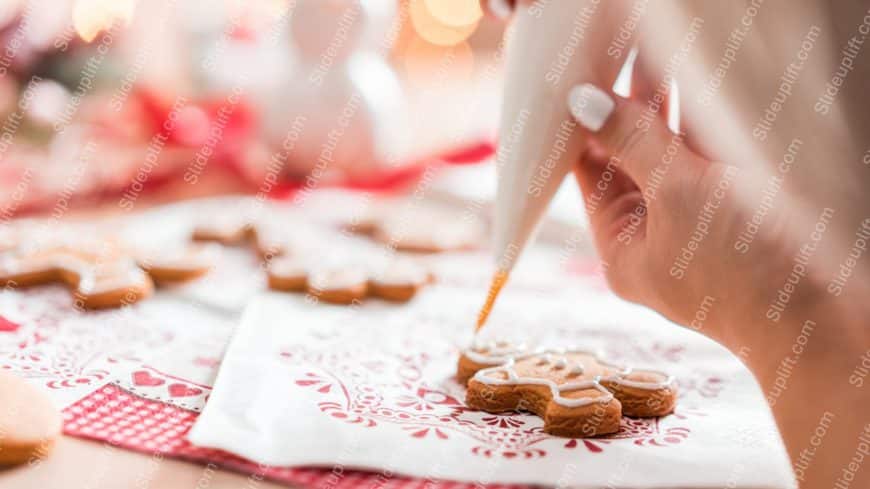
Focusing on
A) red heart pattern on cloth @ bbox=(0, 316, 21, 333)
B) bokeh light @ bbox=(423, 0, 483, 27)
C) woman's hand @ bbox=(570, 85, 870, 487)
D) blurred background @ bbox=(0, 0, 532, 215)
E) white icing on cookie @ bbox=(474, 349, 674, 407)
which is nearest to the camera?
woman's hand @ bbox=(570, 85, 870, 487)

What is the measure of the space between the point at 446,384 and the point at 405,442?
12 cm

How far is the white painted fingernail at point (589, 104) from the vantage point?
1.77 ft

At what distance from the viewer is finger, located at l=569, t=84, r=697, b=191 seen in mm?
533

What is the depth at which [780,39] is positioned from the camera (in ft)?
1.53

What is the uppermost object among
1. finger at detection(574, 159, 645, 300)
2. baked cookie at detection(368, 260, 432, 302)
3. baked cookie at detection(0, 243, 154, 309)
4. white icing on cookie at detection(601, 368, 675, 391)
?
finger at detection(574, 159, 645, 300)

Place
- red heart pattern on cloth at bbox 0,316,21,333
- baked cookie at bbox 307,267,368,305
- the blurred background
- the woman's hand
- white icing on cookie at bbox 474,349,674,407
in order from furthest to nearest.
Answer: the blurred background → baked cookie at bbox 307,267,368,305 → red heart pattern on cloth at bbox 0,316,21,333 → white icing on cookie at bbox 474,349,674,407 → the woman's hand

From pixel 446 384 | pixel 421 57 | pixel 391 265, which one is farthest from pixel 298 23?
pixel 421 57

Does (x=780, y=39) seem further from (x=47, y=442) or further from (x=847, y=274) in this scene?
(x=47, y=442)

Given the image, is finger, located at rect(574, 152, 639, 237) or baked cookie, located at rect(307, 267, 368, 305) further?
baked cookie, located at rect(307, 267, 368, 305)

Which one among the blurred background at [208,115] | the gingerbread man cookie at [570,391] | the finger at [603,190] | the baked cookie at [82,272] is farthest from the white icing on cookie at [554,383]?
the blurred background at [208,115]

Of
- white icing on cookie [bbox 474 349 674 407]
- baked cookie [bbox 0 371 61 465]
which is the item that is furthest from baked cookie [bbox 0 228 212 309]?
white icing on cookie [bbox 474 349 674 407]

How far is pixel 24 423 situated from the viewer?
50 cm

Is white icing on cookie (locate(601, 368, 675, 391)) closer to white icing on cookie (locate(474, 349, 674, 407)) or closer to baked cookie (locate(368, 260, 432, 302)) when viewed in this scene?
white icing on cookie (locate(474, 349, 674, 407))

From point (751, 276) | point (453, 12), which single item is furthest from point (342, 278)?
point (453, 12)
